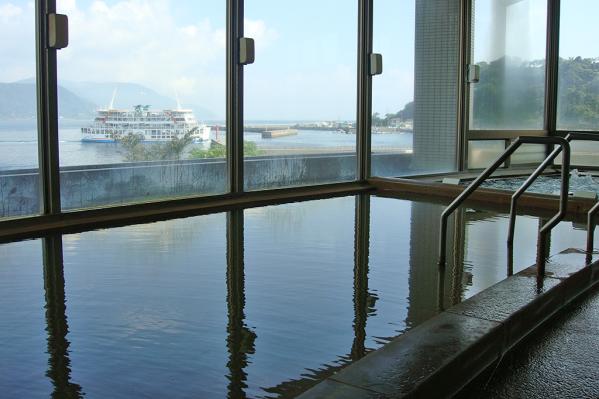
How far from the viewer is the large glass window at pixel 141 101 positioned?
4703mm

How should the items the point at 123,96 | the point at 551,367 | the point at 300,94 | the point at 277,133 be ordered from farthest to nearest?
the point at 300,94, the point at 277,133, the point at 123,96, the point at 551,367

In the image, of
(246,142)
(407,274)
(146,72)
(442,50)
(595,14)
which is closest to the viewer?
(407,274)

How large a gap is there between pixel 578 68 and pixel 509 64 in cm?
112

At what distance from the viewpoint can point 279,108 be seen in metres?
6.30

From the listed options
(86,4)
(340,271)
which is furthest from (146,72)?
A: (340,271)

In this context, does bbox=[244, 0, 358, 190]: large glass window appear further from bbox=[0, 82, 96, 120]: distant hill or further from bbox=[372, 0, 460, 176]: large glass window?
bbox=[0, 82, 96, 120]: distant hill

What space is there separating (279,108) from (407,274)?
353 centimetres

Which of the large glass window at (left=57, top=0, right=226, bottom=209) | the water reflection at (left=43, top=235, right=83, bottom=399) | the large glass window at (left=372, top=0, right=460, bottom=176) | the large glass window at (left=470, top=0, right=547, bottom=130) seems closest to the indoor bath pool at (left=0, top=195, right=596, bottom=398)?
the water reflection at (left=43, top=235, right=83, bottom=399)

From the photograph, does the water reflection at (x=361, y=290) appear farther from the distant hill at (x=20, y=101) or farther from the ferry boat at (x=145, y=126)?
the distant hill at (x=20, y=101)

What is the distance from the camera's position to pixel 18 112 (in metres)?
4.29

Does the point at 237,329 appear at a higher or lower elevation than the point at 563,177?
lower

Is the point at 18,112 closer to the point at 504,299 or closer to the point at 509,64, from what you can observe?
the point at 504,299

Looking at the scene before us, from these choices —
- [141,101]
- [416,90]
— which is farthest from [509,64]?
[141,101]

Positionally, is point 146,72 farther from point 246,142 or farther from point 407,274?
point 407,274
